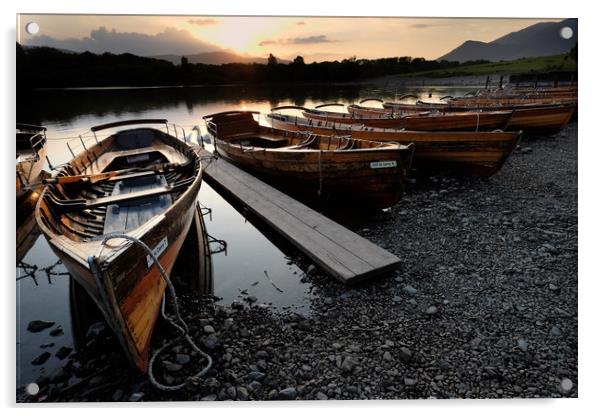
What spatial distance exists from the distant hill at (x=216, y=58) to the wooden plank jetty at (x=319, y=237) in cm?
244

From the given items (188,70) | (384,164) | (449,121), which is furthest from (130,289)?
(449,121)

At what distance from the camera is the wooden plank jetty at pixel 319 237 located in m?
4.29

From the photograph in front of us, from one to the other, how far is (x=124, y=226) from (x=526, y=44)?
4.73 m

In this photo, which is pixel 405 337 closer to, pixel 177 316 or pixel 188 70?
pixel 177 316

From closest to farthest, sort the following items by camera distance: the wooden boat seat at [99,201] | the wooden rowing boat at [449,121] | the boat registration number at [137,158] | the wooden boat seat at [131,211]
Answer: the wooden boat seat at [99,201], the wooden boat seat at [131,211], the boat registration number at [137,158], the wooden rowing boat at [449,121]

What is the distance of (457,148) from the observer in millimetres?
7547

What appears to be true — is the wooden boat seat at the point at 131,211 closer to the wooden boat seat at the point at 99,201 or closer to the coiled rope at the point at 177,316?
the wooden boat seat at the point at 99,201

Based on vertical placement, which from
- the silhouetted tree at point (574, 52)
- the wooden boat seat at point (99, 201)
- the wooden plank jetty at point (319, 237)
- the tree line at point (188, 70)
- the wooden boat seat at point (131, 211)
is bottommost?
the wooden plank jetty at point (319, 237)

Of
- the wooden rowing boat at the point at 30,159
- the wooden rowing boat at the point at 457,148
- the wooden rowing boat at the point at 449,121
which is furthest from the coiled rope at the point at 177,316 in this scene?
the wooden rowing boat at the point at 449,121

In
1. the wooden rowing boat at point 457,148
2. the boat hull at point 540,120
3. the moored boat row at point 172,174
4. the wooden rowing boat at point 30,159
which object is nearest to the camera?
the moored boat row at point 172,174

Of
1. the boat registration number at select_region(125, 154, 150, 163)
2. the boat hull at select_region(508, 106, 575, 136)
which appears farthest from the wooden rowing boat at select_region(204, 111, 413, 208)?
the boat hull at select_region(508, 106, 575, 136)

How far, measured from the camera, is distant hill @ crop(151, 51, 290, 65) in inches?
143
